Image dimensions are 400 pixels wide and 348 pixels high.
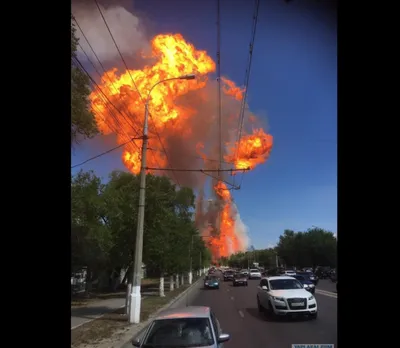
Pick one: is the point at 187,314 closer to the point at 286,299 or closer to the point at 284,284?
the point at 286,299

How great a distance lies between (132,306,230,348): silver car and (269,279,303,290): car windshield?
30.5 ft

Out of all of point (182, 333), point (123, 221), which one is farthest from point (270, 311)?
point (182, 333)

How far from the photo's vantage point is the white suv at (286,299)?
13992 millimetres

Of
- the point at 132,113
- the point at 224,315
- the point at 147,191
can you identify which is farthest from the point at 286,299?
the point at 132,113

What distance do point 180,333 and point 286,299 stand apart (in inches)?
329

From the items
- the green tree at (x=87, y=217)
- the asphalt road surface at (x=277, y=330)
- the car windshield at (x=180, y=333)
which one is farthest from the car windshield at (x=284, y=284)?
the car windshield at (x=180, y=333)

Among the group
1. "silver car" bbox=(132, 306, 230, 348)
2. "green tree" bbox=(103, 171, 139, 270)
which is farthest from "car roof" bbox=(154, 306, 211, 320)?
"green tree" bbox=(103, 171, 139, 270)

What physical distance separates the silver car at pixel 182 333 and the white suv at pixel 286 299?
769 cm

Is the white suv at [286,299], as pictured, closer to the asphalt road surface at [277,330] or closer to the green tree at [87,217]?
the asphalt road surface at [277,330]

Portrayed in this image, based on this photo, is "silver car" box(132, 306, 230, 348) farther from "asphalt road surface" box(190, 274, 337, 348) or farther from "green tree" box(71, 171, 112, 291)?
"green tree" box(71, 171, 112, 291)

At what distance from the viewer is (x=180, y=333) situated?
666 cm
